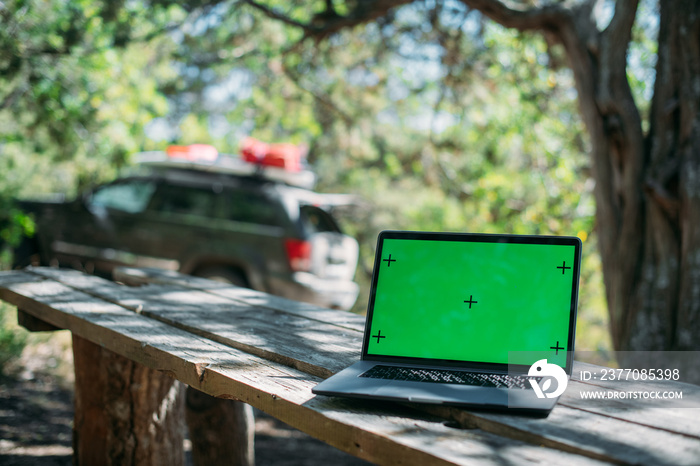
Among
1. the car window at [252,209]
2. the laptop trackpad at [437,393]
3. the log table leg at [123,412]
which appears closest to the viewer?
the laptop trackpad at [437,393]

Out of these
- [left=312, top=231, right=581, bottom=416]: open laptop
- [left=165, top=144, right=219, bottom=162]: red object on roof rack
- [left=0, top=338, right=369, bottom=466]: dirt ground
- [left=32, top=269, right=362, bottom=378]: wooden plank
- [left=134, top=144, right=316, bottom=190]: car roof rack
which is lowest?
[left=0, top=338, right=369, bottom=466]: dirt ground

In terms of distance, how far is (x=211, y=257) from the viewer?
7277 millimetres

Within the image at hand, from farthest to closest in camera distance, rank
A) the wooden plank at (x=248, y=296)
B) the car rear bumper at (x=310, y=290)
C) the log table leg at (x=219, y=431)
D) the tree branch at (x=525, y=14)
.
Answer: the car rear bumper at (x=310, y=290)
the tree branch at (x=525, y=14)
the log table leg at (x=219, y=431)
the wooden plank at (x=248, y=296)

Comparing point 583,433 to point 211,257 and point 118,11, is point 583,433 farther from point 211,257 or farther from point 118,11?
point 211,257

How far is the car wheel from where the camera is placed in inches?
285

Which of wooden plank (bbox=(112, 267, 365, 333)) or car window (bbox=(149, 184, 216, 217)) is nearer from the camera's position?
wooden plank (bbox=(112, 267, 365, 333))

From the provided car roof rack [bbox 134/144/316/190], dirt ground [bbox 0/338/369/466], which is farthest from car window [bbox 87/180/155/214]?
dirt ground [bbox 0/338/369/466]

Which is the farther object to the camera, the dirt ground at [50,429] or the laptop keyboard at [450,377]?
the dirt ground at [50,429]

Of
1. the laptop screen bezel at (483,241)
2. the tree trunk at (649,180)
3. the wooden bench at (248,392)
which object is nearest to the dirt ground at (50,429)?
the wooden bench at (248,392)

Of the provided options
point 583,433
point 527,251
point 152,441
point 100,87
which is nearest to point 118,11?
point 100,87

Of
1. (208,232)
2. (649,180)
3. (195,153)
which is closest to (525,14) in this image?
(649,180)

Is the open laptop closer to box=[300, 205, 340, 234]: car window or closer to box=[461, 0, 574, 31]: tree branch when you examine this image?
box=[461, 0, 574, 31]: tree branch

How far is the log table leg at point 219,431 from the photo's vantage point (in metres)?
3.23

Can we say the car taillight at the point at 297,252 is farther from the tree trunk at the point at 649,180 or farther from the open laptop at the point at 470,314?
the open laptop at the point at 470,314
